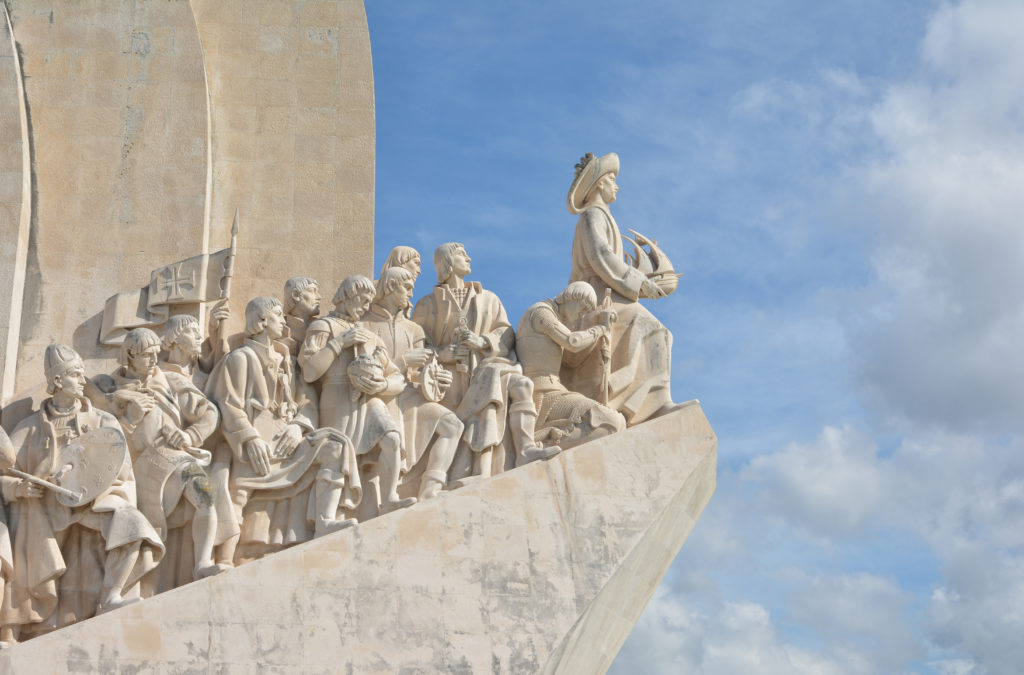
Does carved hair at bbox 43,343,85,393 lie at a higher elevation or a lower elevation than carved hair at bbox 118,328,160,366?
lower

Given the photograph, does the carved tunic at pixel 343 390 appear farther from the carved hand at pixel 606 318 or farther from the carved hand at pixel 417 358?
the carved hand at pixel 606 318

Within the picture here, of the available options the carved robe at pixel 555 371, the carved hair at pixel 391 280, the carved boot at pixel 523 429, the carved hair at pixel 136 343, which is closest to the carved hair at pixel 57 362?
the carved hair at pixel 136 343

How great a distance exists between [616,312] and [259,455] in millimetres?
2621

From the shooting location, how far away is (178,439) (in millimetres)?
10930

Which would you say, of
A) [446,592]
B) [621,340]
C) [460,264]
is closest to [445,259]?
[460,264]

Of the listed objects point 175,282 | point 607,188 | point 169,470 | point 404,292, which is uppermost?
point 607,188

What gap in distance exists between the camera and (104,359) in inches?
460

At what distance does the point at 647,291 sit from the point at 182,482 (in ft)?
11.3

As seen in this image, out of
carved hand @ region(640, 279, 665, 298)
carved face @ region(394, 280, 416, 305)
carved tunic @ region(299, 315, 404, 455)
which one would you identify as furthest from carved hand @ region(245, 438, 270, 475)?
carved hand @ region(640, 279, 665, 298)

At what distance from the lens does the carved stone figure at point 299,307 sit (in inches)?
461

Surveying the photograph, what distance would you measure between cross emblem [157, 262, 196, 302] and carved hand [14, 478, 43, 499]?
1.74 m

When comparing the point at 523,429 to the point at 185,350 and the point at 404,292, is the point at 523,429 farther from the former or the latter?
the point at 185,350

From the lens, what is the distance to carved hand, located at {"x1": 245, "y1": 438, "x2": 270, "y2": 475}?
10.9m

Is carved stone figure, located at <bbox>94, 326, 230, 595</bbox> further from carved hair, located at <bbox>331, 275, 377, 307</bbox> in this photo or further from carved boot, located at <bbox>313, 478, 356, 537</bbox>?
carved hair, located at <bbox>331, 275, 377, 307</bbox>
